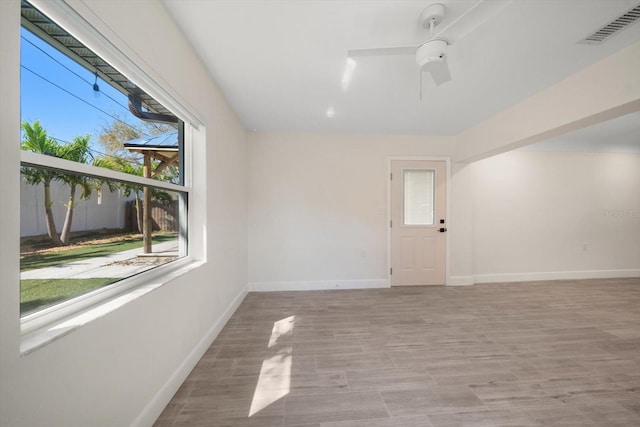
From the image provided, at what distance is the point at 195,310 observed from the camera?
6.14ft

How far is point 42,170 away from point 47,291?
19.1 inches

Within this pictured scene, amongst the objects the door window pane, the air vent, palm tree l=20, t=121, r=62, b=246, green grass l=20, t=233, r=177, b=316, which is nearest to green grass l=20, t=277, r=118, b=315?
green grass l=20, t=233, r=177, b=316

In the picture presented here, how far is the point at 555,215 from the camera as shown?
4270 mm

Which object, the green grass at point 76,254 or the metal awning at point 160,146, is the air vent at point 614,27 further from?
the green grass at point 76,254

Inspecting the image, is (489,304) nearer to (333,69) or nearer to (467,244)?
(467,244)

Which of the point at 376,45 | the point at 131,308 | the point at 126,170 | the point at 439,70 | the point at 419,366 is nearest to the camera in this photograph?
the point at 131,308

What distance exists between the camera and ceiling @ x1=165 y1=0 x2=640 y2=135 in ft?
4.80

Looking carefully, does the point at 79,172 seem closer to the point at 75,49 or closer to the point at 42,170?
the point at 42,170

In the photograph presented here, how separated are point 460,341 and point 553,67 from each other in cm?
268

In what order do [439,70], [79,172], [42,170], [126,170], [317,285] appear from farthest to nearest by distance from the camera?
[317,285] < [439,70] < [126,170] < [79,172] < [42,170]

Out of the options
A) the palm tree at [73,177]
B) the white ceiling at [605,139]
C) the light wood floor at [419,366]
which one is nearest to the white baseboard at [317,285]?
the light wood floor at [419,366]

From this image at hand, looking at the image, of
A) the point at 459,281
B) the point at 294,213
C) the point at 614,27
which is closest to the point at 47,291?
the point at 294,213

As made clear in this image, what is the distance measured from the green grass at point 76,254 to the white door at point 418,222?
3451mm

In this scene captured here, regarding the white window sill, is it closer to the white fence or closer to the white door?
the white fence
